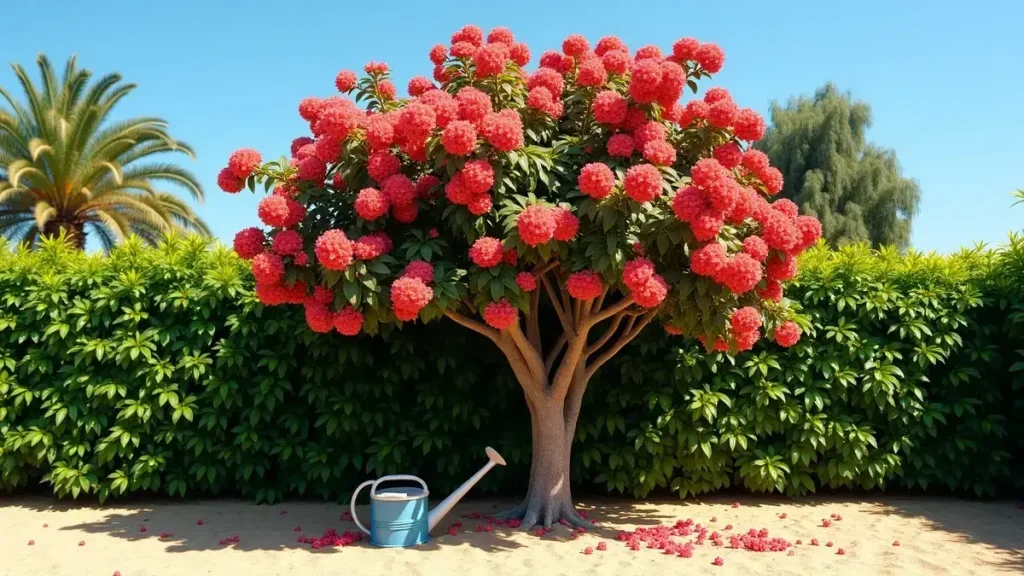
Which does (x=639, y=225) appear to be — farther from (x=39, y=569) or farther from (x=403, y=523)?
(x=39, y=569)

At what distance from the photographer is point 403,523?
208 inches

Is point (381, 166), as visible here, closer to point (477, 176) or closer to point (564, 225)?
point (477, 176)

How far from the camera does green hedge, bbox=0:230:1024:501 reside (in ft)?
21.6

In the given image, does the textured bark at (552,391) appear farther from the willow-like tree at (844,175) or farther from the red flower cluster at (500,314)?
the willow-like tree at (844,175)

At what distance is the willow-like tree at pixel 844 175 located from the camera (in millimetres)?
25828

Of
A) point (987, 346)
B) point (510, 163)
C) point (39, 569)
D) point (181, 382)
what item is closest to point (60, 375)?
point (181, 382)

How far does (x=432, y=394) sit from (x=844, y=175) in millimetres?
23137

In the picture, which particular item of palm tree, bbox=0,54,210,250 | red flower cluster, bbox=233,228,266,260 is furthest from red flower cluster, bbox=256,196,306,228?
palm tree, bbox=0,54,210,250

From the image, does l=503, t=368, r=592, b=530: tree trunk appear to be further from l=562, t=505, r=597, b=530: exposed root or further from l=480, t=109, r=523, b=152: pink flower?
l=480, t=109, r=523, b=152: pink flower

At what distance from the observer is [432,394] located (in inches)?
259

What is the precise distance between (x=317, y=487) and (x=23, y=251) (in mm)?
3419

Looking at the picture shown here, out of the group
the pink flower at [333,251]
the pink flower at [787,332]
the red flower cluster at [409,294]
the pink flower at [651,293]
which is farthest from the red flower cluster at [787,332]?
the pink flower at [333,251]

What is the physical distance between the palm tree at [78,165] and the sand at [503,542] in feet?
33.8

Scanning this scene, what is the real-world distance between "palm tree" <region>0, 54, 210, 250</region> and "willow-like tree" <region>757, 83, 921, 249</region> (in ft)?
62.0
